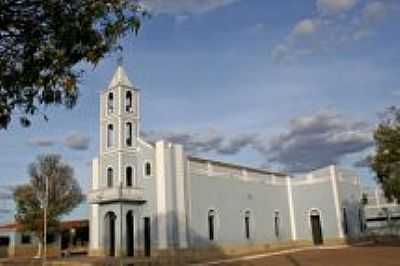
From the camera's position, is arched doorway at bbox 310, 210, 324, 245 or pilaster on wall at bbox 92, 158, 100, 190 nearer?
pilaster on wall at bbox 92, 158, 100, 190

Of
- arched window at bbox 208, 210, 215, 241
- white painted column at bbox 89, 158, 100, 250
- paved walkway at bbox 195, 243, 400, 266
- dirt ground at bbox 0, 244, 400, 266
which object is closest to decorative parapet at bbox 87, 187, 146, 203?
white painted column at bbox 89, 158, 100, 250

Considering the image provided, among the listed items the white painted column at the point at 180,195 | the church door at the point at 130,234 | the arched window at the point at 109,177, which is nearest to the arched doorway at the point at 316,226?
the white painted column at the point at 180,195

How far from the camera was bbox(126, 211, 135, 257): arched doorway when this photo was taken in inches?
1406

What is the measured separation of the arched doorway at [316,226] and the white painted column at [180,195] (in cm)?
1598

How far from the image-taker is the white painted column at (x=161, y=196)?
33.6 m

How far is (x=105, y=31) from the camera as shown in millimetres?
8492

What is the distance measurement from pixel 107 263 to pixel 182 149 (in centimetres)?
948

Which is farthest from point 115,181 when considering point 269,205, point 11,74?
point 11,74

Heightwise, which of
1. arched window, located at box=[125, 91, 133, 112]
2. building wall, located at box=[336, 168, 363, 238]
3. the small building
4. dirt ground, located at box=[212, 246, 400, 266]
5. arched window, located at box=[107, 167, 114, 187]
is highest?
arched window, located at box=[125, 91, 133, 112]

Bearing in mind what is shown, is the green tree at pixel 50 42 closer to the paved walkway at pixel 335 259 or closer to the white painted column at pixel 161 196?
the paved walkway at pixel 335 259

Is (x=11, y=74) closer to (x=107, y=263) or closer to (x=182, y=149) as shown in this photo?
(x=107, y=263)

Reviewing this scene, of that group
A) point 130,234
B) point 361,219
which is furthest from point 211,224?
point 361,219

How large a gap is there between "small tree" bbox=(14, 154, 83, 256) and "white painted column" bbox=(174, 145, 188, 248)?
1841 cm

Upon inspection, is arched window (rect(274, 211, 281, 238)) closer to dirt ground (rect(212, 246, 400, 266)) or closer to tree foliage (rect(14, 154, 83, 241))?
dirt ground (rect(212, 246, 400, 266))
